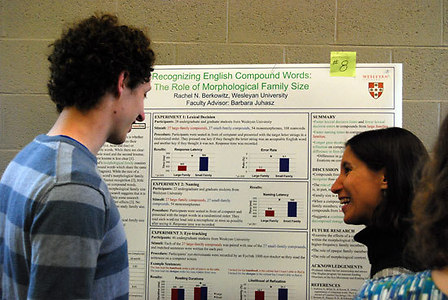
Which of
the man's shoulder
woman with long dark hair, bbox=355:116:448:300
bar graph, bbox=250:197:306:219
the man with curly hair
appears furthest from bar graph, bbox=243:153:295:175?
woman with long dark hair, bbox=355:116:448:300

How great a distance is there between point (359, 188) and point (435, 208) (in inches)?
24.3

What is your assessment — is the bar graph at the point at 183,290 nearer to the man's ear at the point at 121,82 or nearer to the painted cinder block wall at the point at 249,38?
the painted cinder block wall at the point at 249,38

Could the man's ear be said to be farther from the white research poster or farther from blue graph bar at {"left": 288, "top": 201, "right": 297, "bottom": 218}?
blue graph bar at {"left": 288, "top": 201, "right": 297, "bottom": 218}

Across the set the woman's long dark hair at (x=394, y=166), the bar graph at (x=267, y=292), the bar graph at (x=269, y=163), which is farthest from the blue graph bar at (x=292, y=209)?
the woman's long dark hair at (x=394, y=166)

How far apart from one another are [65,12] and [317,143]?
1.24 metres

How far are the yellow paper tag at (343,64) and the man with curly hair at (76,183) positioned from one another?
0.92 meters

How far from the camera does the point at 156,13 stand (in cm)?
190

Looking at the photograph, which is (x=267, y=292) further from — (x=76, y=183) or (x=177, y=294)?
(x=76, y=183)

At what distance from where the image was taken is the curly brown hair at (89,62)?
95 centimetres

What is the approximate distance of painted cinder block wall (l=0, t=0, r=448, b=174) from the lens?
180cm

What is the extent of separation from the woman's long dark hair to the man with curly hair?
66 centimetres

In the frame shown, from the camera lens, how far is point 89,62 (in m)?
0.96

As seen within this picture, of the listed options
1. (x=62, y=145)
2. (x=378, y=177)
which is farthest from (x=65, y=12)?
(x=378, y=177)

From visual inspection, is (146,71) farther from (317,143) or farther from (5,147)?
(5,147)
